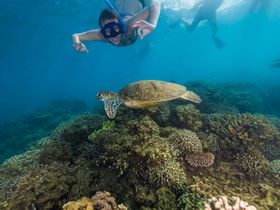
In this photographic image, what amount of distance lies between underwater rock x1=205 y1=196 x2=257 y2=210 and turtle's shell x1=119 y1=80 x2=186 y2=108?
2134mm

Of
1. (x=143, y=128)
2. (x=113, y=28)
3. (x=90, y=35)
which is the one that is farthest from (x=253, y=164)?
(x=90, y=35)

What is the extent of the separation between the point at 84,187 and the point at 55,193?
0.49 meters

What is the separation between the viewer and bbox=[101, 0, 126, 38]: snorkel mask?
550cm

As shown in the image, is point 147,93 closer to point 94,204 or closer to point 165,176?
point 165,176

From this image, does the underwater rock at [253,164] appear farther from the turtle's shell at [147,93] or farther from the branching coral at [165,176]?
the turtle's shell at [147,93]

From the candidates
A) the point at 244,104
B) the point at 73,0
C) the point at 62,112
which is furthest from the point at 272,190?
the point at 73,0

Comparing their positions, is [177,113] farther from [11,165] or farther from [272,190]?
[11,165]

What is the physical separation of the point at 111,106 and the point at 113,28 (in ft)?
6.94

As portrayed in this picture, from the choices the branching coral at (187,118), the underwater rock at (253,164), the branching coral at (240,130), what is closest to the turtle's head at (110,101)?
the branching coral at (187,118)

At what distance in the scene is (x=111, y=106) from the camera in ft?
14.8

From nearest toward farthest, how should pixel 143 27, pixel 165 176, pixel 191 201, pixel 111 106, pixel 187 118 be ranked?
pixel 191 201 → pixel 165 176 → pixel 111 106 → pixel 143 27 → pixel 187 118

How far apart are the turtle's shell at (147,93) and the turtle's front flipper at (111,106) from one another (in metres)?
0.23

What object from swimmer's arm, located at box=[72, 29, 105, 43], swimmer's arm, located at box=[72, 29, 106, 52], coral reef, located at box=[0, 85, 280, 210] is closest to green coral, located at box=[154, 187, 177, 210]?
coral reef, located at box=[0, 85, 280, 210]

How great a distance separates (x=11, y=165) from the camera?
5426 millimetres
